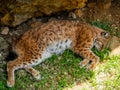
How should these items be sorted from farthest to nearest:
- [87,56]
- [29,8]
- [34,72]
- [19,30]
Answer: [19,30] < [87,56] < [29,8] < [34,72]

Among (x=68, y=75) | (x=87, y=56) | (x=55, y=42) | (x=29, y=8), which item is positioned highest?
(x=29, y=8)

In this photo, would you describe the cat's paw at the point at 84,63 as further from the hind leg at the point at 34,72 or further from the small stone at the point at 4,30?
the small stone at the point at 4,30

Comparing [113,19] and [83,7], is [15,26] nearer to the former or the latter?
[83,7]

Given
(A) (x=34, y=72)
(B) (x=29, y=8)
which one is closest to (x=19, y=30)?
(B) (x=29, y=8)

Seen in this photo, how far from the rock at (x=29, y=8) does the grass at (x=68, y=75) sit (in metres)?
0.80

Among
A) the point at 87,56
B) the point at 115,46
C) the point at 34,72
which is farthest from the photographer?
the point at 115,46

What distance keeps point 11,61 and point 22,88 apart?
0.53 metres

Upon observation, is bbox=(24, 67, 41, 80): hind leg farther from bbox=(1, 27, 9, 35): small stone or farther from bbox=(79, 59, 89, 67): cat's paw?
bbox=(1, 27, 9, 35): small stone

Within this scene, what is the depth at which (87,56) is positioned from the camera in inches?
282

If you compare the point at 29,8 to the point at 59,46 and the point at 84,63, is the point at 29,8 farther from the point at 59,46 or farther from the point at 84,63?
the point at 84,63

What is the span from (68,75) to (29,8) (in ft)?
4.24

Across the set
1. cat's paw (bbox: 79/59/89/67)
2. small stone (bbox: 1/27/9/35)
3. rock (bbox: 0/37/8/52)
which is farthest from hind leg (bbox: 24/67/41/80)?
small stone (bbox: 1/27/9/35)

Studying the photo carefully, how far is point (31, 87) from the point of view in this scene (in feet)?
21.7

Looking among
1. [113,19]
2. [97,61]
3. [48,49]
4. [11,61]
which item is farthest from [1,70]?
[113,19]
